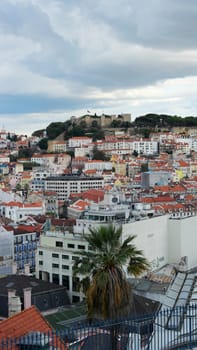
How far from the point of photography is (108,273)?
11797mm

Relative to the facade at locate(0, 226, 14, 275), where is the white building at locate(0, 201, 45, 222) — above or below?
below

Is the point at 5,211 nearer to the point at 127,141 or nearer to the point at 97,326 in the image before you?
the point at 97,326

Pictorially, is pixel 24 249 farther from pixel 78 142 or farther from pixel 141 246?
pixel 78 142

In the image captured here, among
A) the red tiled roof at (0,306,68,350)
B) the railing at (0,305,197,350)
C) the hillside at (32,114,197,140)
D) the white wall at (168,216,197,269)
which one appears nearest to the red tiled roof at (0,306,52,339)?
the red tiled roof at (0,306,68,350)

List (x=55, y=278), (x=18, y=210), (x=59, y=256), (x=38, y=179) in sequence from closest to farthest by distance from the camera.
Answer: (x=59, y=256), (x=55, y=278), (x=18, y=210), (x=38, y=179)

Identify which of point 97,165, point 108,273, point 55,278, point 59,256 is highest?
point 108,273

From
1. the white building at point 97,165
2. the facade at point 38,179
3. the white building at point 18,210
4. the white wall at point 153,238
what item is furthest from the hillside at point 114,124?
the white wall at point 153,238

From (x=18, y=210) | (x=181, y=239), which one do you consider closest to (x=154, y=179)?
(x=18, y=210)

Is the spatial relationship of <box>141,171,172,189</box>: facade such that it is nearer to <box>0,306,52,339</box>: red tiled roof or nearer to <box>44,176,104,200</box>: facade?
<box>44,176,104,200</box>: facade

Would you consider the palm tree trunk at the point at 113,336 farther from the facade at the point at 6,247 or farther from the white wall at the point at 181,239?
the facade at the point at 6,247

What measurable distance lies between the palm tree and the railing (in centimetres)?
83

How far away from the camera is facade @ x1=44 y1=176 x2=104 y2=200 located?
8575cm

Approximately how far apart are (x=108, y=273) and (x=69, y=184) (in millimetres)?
74099

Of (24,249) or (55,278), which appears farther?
(24,249)
